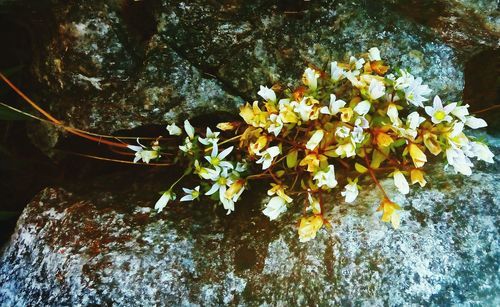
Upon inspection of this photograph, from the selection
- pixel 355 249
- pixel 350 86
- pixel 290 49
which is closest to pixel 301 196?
pixel 355 249

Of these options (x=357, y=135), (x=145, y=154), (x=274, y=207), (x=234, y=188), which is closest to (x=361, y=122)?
(x=357, y=135)

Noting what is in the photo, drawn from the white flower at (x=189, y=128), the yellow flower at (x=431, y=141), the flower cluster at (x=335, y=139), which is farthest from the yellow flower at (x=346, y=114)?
the white flower at (x=189, y=128)

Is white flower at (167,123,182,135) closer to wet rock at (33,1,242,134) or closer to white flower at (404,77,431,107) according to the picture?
wet rock at (33,1,242,134)

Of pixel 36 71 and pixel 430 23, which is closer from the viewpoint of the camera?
pixel 430 23

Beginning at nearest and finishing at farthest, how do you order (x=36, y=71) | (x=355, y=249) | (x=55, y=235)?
(x=355, y=249) → (x=55, y=235) → (x=36, y=71)

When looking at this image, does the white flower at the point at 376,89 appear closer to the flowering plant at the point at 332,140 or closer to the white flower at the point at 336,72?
the flowering plant at the point at 332,140

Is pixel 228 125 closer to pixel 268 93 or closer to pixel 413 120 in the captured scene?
pixel 268 93

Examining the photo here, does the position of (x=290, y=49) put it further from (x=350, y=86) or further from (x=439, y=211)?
(x=439, y=211)
